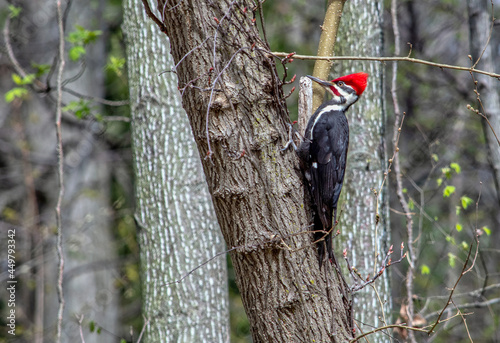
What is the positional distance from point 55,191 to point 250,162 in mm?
7816

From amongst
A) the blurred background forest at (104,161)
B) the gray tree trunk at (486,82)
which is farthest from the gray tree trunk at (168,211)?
the blurred background forest at (104,161)

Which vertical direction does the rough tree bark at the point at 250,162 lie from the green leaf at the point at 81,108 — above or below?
below

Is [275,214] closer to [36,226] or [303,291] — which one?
[303,291]

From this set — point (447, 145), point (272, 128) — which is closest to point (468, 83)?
point (447, 145)

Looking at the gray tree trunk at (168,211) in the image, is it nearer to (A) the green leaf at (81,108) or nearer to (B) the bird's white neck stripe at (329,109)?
(A) the green leaf at (81,108)

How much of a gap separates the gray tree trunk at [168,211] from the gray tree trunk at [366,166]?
1.10 m

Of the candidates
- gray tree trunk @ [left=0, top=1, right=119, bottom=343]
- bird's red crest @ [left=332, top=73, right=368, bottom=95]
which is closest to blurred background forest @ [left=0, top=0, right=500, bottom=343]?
gray tree trunk @ [left=0, top=1, right=119, bottom=343]

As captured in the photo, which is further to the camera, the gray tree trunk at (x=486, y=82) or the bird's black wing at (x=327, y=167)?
the gray tree trunk at (x=486, y=82)

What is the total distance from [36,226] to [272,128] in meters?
7.25

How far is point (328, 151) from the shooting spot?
119 inches

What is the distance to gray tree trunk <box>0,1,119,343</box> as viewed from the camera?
8320 mm

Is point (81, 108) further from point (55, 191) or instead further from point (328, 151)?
point (55, 191)

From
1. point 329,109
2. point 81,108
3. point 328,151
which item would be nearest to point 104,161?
point 81,108

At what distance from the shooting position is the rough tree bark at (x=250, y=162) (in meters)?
2.15
